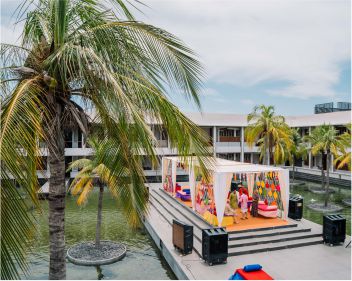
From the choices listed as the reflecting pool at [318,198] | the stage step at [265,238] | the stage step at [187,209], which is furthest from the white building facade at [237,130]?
the stage step at [265,238]

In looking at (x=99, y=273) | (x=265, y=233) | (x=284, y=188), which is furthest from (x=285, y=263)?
(x=99, y=273)

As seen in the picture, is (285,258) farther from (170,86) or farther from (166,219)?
(170,86)

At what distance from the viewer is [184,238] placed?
1097 centimetres

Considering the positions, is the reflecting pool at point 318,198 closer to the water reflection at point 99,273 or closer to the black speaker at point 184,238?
the black speaker at point 184,238

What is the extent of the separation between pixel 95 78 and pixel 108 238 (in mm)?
10597

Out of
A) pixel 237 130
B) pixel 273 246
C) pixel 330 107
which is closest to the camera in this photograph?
pixel 273 246

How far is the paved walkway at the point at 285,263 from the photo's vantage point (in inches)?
387

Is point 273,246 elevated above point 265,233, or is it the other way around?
point 265,233

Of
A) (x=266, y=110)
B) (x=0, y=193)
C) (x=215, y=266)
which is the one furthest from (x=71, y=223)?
(x=266, y=110)

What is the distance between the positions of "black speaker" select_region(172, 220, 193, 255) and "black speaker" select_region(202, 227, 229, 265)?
69 centimetres

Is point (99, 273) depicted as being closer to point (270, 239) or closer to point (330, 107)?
point (270, 239)

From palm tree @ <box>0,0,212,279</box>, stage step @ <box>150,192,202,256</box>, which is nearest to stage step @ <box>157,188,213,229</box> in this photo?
stage step @ <box>150,192,202,256</box>

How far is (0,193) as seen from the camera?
3.14 metres

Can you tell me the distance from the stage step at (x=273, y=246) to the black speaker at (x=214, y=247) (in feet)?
3.15
